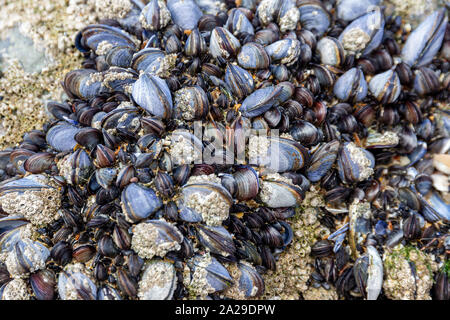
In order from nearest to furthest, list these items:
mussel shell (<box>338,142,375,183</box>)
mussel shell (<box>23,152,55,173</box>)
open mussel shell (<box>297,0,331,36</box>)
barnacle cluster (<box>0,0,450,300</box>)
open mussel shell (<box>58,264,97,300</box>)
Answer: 1. open mussel shell (<box>58,264,97,300</box>)
2. barnacle cluster (<box>0,0,450,300</box>)
3. mussel shell (<box>23,152,55,173</box>)
4. mussel shell (<box>338,142,375,183</box>)
5. open mussel shell (<box>297,0,331,36</box>)

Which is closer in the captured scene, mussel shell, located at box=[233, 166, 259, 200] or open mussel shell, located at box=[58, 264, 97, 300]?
open mussel shell, located at box=[58, 264, 97, 300]

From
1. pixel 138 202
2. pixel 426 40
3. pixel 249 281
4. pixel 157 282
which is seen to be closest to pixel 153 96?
pixel 138 202

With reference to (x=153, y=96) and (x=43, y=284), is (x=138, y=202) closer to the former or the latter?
Result: (x=153, y=96)

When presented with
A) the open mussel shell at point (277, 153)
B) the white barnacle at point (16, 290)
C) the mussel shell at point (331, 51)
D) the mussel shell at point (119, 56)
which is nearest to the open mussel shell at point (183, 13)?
the mussel shell at point (119, 56)

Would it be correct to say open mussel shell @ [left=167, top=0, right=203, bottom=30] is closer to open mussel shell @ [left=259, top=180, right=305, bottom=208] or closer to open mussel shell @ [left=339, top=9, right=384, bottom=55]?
open mussel shell @ [left=339, top=9, right=384, bottom=55]

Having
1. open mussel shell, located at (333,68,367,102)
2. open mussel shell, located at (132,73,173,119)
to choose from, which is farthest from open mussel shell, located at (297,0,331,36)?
open mussel shell, located at (132,73,173,119)

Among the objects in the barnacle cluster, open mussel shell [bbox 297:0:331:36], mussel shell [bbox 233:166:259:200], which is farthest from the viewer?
open mussel shell [bbox 297:0:331:36]
